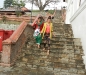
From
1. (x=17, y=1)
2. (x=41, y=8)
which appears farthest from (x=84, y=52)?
(x=41, y=8)

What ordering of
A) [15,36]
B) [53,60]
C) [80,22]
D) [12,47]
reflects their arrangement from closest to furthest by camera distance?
[12,47]
[53,60]
[15,36]
[80,22]

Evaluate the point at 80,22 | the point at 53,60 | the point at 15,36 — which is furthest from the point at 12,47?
the point at 80,22

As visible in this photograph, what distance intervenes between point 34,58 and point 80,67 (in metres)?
2.13

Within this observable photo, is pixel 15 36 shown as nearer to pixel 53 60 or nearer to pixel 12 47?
pixel 12 47

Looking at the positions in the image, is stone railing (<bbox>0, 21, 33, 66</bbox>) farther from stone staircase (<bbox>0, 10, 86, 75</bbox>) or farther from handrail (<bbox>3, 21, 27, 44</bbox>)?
stone staircase (<bbox>0, 10, 86, 75</bbox>)

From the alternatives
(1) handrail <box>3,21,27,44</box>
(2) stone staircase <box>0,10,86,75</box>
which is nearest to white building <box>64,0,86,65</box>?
(2) stone staircase <box>0,10,86,75</box>

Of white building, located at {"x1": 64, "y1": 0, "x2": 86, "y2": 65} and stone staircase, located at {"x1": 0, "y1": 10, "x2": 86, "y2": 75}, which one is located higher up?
white building, located at {"x1": 64, "y1": 0, "x2": 86, "y2": 65}

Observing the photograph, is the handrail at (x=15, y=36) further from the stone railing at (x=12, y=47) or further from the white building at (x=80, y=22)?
the white building at (x=80, y=22)

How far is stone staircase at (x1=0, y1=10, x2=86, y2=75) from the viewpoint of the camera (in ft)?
30.4

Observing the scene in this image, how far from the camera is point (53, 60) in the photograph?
10391 millimetres

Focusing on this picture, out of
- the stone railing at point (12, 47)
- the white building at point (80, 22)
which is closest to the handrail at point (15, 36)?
the stone railing at point (12, 47)

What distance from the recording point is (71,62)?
10156 millimetres

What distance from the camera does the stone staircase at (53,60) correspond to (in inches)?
364

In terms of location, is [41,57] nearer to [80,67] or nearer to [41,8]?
[80,67]
